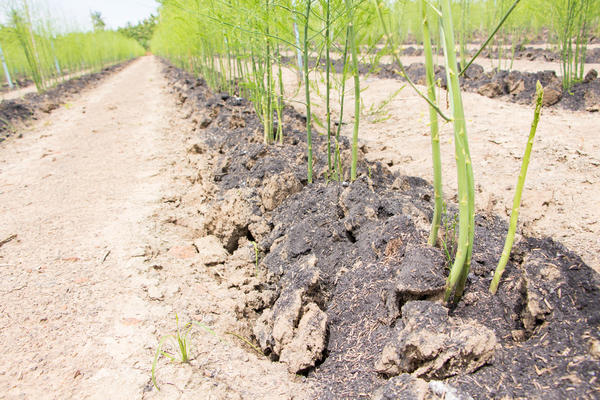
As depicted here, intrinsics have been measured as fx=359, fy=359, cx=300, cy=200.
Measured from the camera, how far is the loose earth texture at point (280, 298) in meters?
1.24

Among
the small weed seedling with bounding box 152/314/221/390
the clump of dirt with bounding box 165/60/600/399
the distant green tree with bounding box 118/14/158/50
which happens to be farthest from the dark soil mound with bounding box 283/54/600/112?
the distant green tree with bounding box 118/14/158/50

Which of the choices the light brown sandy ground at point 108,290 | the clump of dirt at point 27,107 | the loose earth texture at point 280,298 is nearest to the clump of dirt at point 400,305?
the loose earth texture at point 280,298

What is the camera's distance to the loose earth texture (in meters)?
1.24

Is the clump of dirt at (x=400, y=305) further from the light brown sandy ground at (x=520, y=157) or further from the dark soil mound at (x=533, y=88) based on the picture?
the dark soil mound at (x=533, y=88)

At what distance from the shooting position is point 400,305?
5.03 feet

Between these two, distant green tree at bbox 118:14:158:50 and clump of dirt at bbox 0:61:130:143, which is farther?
distant green tree at bbox 118:14:158:50

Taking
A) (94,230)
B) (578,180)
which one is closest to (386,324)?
(94,230)

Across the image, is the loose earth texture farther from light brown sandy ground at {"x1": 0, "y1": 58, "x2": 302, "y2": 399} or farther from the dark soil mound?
the dark soil mound

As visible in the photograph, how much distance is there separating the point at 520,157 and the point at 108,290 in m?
3.72

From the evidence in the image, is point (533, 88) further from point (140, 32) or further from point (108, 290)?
point (140, 32)

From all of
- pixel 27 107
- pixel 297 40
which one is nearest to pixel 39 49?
pixel 27 107

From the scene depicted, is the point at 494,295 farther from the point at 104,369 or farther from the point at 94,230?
the point at 94,230

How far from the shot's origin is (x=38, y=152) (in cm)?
509

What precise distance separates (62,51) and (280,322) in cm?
1927
